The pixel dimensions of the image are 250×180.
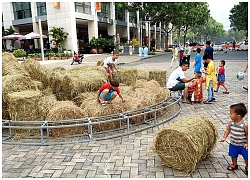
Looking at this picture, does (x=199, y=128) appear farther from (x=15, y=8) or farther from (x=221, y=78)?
(x=15, y=8)

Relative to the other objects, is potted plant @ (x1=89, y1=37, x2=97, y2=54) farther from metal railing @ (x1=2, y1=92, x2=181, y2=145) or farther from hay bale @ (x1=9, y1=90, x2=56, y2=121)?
hay bale @ (x1=9, y1=90, x2=56, y2=121)

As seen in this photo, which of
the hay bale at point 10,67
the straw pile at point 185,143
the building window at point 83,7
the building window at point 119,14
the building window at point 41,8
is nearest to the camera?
the straw pile at point 185,143

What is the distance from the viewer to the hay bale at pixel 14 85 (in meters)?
5.38

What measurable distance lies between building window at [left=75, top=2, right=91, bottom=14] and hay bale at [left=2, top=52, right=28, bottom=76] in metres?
22.4

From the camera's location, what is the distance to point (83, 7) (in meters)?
29.2

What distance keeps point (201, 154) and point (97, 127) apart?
2.48 m

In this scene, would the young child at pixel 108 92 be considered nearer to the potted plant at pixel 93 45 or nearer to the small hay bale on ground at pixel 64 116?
the small hay bale on ground at pixel 64 116

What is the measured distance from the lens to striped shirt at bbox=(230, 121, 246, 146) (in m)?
3.36

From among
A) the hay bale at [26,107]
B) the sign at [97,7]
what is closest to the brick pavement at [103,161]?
the hay bale at [26,107]

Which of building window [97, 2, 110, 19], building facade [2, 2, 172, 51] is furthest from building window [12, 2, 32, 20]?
building window [97, 2, 110, 19]

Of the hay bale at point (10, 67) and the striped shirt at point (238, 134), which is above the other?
the hay bale at point (10, 67)

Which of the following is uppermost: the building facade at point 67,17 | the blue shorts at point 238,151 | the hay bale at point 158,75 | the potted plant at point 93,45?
the building facade at point 67,17

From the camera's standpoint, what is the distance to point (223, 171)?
358cm

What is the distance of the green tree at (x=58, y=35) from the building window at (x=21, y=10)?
574 cm
